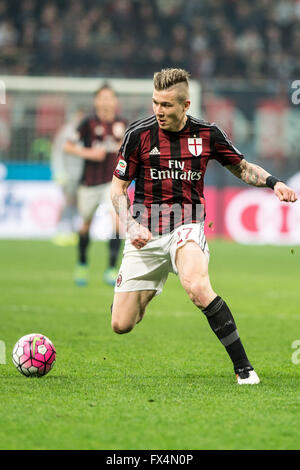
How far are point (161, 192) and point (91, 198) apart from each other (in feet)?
19.2

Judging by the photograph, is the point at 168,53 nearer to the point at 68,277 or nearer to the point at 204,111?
the point at 204,111

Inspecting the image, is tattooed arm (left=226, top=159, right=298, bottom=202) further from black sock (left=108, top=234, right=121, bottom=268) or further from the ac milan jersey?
black sock (left=108, top=234, right=121, bottom=268)

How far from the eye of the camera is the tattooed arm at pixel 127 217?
553 centimetres

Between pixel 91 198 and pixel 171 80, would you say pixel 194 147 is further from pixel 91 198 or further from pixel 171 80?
pixel 91 198

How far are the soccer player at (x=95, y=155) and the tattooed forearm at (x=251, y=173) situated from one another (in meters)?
5.63

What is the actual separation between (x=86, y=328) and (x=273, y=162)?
1091cm

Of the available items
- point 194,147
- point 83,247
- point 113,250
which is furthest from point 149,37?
point 194,147

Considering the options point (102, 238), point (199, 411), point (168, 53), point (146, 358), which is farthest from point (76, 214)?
point (199, 411)

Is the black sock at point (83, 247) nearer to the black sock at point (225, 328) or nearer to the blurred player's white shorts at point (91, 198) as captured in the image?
the blurred player's white shorts at point (91, 198)

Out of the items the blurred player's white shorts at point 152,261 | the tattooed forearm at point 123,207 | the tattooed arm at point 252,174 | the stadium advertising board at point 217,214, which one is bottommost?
the blurred player's white shorts at point 152,261

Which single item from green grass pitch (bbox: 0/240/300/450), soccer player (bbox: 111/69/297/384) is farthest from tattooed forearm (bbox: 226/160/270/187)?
green grass pitch (bbox: 0/240/300/450)

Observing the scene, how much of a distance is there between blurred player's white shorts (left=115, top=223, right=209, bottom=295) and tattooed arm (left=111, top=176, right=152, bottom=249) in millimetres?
144

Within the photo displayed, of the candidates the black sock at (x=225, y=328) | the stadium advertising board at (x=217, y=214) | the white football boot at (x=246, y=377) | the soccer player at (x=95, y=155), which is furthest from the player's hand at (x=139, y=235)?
the stadium advertising board at (x=217, y=214)

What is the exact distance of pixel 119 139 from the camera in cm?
1149
